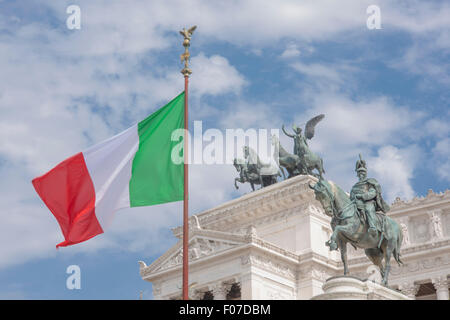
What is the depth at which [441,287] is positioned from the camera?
1759 inches

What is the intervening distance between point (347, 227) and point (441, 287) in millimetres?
25260

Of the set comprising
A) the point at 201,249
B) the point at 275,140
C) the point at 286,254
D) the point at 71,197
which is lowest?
the point at 71,197

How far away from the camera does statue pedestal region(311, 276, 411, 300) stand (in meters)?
20.1

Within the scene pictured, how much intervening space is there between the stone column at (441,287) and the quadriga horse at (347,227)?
2324 centimetres

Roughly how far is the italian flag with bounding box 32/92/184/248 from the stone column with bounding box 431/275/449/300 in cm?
3058

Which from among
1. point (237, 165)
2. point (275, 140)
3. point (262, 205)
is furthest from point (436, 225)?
point (237, 165)

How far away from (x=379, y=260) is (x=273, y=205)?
90.9 ft

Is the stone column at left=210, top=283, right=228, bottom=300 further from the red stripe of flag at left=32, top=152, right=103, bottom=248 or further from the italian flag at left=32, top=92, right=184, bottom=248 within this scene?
the red stripe of flag at left=32, top=152, right=103, bottom=248

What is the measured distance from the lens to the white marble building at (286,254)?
45000 millimetres

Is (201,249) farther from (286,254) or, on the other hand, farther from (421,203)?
(421,203)

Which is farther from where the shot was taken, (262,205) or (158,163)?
(262,205)

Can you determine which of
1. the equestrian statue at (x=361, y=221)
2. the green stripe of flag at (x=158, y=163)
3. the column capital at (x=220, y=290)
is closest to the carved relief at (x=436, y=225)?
the column capital at (x=220, y=290)

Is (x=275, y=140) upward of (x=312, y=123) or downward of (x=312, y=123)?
downward
